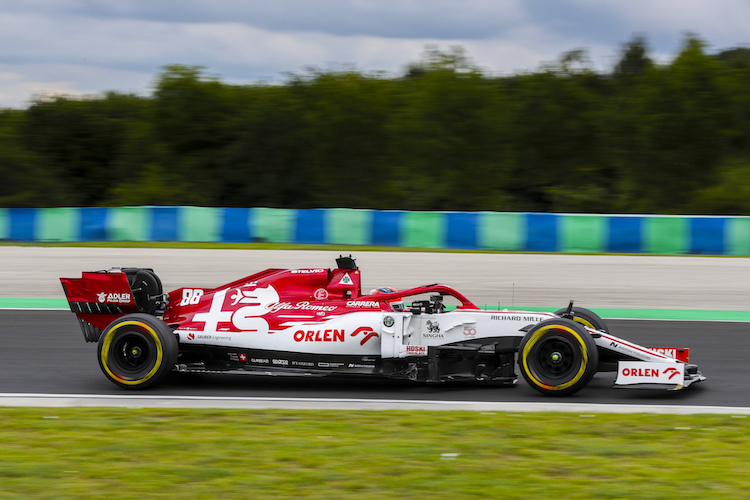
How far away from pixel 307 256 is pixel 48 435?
10.6 meters

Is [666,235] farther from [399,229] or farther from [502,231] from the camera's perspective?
[399,229]

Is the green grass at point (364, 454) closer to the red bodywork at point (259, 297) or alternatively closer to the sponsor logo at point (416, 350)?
the sponsor logo at point (416, 350)

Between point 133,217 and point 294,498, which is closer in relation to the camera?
point 294,498

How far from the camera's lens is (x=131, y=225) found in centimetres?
1909

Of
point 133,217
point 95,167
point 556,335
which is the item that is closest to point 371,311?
point 556,335

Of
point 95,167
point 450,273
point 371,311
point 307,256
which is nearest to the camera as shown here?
point 371,311

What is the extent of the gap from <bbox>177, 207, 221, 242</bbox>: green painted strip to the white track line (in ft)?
38.8

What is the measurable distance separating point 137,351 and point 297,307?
1413mm

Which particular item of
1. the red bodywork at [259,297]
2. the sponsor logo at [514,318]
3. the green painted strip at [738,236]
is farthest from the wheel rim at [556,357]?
the green painted strip at [738,236]

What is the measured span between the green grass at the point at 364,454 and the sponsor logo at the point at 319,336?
36.2 inches

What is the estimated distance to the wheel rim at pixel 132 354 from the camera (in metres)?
7.41

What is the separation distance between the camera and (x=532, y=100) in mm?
32656

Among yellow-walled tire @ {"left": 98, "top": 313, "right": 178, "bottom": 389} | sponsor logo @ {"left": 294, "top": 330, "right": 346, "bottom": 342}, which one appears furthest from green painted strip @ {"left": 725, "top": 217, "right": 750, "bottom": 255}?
yellow-walled tire @ {"left": 98, "top": 313, "right": 178, "bottom": 389}

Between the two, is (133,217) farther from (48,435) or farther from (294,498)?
(294,498)
